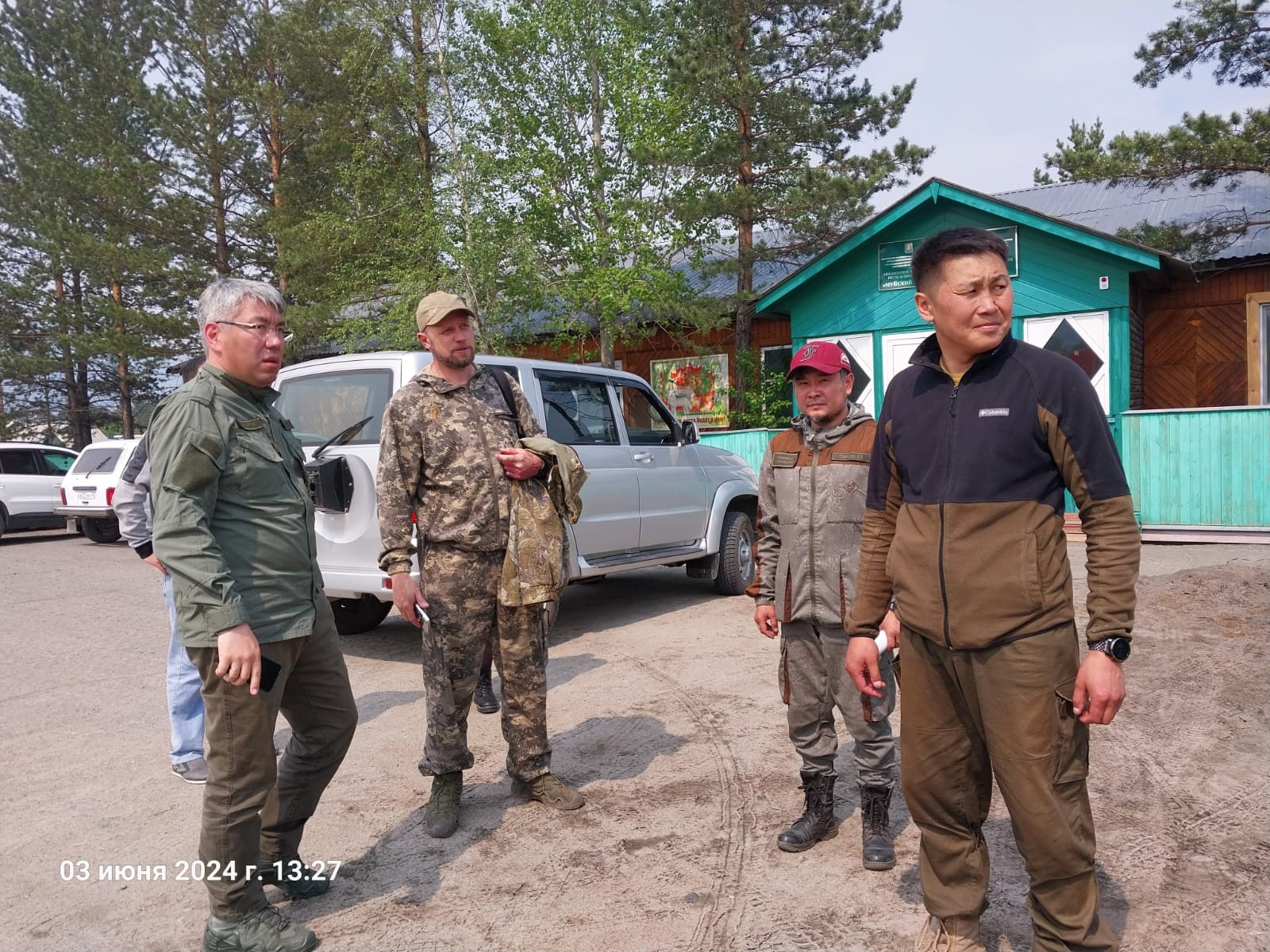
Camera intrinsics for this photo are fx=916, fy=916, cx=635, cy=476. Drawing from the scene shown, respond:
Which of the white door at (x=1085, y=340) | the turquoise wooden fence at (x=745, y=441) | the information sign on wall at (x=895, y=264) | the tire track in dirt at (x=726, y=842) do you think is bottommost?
the tire track in dirt at (x=726, y=842)

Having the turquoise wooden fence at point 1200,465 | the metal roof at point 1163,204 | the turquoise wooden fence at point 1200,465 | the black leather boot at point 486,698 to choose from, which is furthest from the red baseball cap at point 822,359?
the metal roof at point 1163,204

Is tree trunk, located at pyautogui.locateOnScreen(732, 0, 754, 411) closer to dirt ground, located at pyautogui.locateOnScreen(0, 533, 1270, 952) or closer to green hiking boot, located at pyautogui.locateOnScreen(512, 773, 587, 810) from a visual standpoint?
dirt ground, located at pyautogui.locateOnScreen(0, 533, 1270, 952)

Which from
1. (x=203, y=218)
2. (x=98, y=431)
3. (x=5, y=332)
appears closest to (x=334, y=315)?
(x=203, y=218)

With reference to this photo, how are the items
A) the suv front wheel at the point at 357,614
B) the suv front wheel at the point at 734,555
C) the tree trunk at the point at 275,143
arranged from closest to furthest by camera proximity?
the suv front wheel at the point at 357,614 < the suv front wheel at the point at 734,555 < the tree trunk at the point at 275,143

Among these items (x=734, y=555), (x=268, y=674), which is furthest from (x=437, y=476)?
(x=734, y=555)

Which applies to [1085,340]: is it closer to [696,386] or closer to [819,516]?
[696,386]

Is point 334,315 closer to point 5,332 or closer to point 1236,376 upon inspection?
point 5,332

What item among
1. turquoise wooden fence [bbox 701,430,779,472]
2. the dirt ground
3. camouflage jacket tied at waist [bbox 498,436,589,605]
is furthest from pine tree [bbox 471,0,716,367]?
camouflage jacket tied at waist [bbox 498,436,589,605]

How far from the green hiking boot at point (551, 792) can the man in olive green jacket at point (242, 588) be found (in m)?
1.16

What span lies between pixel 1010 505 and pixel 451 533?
226 centimetres

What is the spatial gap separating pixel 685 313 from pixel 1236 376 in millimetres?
9321

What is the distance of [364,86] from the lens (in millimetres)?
19453

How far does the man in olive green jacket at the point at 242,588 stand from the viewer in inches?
105

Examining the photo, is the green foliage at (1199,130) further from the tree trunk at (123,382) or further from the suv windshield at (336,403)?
the tree trunk at (123,382)
